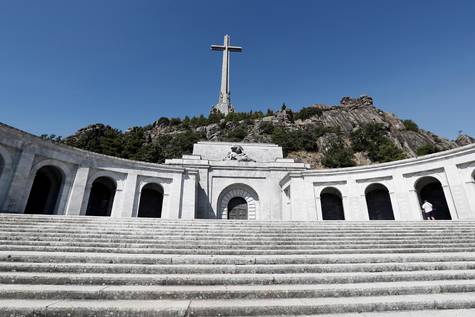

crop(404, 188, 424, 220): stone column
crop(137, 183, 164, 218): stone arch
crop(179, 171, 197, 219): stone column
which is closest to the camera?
crop(404, 188, 424, 220): stone column

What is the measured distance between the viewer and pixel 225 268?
526 centimetres

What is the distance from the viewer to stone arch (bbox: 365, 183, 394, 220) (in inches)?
800

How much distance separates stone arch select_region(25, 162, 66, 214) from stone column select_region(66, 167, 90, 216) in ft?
2.37

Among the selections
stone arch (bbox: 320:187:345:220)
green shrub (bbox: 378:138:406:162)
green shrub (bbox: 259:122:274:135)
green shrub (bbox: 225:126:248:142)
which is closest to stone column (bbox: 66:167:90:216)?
stone arch (bbox: 320:187:345:220)

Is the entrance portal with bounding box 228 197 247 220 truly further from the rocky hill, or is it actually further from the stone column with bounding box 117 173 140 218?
the rocky hill

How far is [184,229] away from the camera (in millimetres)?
8922

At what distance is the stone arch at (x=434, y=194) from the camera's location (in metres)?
18.1

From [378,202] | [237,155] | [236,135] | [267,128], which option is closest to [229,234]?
[237,155]

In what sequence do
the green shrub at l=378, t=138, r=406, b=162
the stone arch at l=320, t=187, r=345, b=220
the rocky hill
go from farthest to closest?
the rocky hill
the green shrub at l=378, t=138, r=406, b=162
the stone arch at l=320, t=187, r=345, b=220

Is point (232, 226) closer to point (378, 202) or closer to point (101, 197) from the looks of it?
point (101, 197)

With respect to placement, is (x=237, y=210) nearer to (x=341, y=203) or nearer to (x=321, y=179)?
(x=321, y=179)

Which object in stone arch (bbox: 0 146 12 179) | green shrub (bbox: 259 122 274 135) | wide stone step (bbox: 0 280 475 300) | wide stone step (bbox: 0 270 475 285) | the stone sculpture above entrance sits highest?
green shrub (bbox: 259 122 274 135)

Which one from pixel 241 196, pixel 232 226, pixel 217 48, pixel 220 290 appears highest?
pixel 217 48

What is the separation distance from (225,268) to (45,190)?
1803 centimetres
